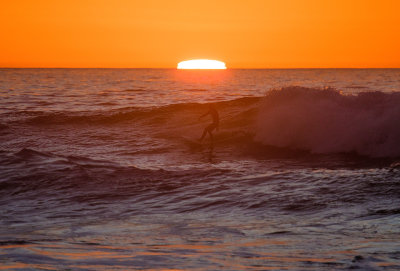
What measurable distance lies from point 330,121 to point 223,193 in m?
9.14

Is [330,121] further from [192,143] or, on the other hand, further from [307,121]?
[192,143]

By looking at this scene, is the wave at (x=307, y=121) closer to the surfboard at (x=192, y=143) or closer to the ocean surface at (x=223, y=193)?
the ocean surface at (x=223, y=193)

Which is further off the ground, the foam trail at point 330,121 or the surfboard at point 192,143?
the foam trail at point 330,121

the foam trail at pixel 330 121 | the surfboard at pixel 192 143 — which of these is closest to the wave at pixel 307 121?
the foam trail at pixel 330 121

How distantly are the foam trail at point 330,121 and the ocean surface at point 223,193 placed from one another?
0.06m

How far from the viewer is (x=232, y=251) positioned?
6.30m

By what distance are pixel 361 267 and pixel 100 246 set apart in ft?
9.96

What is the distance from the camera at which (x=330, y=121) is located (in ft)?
60.0

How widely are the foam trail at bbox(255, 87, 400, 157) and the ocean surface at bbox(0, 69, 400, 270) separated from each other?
0.06 metres

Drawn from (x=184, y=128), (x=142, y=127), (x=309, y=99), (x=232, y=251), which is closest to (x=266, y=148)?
(x=309, y=99)

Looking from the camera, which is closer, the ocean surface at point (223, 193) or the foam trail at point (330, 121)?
the ocean surface at point (223, 193)

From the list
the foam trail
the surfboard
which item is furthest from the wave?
the surfboard

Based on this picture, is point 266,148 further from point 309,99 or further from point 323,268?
point 323,268

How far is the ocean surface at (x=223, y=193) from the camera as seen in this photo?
20.2 ft
